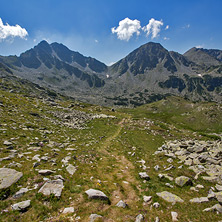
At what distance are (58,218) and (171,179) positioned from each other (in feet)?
Result: 37.9

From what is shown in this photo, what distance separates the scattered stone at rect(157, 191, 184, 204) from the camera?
10.3 metres

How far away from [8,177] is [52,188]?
3.95 meters

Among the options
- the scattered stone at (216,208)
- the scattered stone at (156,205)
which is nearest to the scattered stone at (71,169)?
the scattered stone at (156,205)

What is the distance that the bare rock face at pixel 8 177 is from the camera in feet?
32.2

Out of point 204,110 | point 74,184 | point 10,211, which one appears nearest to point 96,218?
point 74,184

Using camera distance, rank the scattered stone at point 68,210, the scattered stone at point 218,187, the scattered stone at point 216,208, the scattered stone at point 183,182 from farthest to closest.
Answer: the scattered stone at point 183,182 → the scattered stone at point 218,187 → the scattered stone at point 216,208 → the scattered stone at point 68,210

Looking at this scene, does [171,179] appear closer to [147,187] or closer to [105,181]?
[147,187]

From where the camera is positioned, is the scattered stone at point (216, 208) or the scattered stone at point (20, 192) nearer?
the scattered stone at point (216, 208)

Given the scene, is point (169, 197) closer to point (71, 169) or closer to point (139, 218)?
point (139, 218)

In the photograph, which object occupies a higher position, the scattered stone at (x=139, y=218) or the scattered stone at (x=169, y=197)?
the scattered stone at (x=139, y=218)

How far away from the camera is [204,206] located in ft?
31.6

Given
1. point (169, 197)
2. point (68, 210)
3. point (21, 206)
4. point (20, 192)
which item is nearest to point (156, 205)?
point (169, 197)

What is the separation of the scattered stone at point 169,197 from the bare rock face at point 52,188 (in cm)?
850

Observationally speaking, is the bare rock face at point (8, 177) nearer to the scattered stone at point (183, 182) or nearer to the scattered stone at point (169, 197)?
the scattered stone at point (169, 197)
